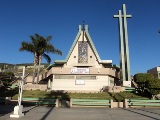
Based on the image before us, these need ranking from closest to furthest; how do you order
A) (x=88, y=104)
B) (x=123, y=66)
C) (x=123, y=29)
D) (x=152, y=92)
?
(x=88, y=104)
(x=152, y=92)
(x=123, y=66)
(x=123, y=29)

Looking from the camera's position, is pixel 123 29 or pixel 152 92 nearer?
pixel 152 92

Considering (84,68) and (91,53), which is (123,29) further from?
(84,68)

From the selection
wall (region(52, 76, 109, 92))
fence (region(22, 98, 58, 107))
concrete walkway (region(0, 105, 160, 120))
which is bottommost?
concrete walkway (region(0, 105, 160, 120))

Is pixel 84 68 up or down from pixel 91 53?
down

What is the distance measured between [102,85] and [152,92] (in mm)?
13092

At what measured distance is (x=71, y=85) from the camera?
41188 mm

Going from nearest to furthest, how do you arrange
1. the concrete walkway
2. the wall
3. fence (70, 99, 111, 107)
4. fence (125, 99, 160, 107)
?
the concrete walkway
fence (70, 99, 111, 107)
fence (125, 99, 160, 107)
the wall

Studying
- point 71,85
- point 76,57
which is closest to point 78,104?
point 71,85

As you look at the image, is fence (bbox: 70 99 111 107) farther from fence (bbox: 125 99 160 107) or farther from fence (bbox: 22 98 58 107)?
fence (bbox: 125 99 160 107)

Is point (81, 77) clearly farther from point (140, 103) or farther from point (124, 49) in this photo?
point (140, 103)

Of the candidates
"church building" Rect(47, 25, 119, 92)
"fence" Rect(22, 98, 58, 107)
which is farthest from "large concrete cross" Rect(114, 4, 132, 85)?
"fence" Rect(22, 98, 58, 107)

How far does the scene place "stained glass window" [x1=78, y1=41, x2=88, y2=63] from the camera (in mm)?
44219

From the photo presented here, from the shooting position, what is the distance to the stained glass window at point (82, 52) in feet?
145

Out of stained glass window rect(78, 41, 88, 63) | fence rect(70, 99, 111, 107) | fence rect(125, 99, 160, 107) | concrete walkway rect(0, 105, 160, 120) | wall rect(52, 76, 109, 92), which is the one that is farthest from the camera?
stained glass window rect(78, 41, 88, 63)
